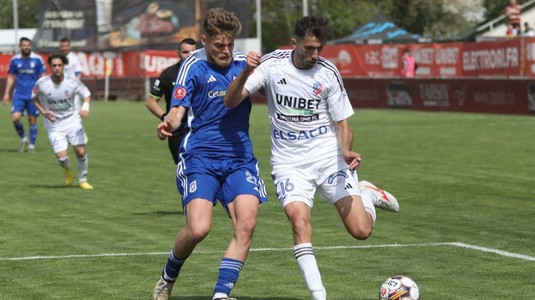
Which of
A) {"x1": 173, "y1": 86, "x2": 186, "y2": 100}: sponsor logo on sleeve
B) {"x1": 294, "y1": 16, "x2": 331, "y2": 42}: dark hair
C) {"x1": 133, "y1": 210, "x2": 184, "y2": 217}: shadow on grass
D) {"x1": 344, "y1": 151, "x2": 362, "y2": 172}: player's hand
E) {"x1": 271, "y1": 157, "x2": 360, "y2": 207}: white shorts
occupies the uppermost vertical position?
{"x1": 294, "y1": 16, "x2": 331, "y2": 42}: dark hair

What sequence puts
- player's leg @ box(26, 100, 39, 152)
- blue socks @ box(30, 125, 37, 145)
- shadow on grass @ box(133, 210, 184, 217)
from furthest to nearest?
blue socks @ box(30, 125, 37, 145)
player's leg @ box(26, 100, 39, 152)
shadow on grass @ box(133, 210, 184, 217)

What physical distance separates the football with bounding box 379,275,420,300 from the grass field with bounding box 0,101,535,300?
0.65 meters

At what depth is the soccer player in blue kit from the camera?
910 cm

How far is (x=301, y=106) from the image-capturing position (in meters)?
9.44

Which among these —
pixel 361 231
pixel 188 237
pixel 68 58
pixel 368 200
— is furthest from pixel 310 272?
pixel 68 58

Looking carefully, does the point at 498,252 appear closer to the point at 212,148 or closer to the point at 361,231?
the point at 361,231

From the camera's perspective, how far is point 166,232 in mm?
13906

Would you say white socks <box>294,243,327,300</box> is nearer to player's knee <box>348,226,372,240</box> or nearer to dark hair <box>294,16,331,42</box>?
player's knee <box>348,226,372,240</box>

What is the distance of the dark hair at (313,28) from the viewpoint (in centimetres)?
905

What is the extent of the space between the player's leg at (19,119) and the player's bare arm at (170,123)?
18.9 meters

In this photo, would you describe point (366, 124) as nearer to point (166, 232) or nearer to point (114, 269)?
point (166, 232)

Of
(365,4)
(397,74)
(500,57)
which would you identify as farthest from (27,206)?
(365,4)

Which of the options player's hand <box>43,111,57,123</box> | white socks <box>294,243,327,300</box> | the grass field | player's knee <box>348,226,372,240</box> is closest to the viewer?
white socks <box>294,243,327,300</box>

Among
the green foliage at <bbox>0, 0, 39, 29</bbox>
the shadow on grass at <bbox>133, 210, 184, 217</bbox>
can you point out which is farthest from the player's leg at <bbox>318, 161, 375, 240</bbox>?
the green foliage at <bbox>0, 0, 39, 29</bbox>
